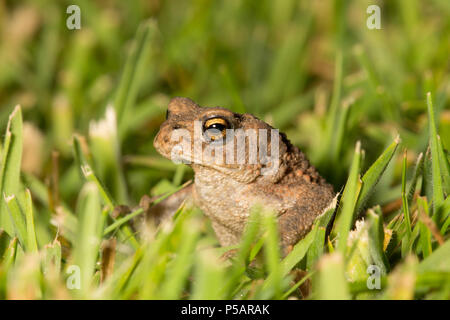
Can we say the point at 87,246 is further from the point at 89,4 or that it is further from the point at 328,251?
the point at 89,4

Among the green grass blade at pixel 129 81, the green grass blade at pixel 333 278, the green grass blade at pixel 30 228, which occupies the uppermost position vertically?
the green grass blade at pixel 129 81

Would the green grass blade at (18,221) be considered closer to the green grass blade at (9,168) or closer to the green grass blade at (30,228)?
the green grass blade at (30,228)

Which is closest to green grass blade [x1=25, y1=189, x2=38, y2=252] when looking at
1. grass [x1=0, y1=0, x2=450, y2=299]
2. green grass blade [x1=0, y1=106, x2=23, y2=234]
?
grass [x1=0, y1=0, x2=450, y2=299]

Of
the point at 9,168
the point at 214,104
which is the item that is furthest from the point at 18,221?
the point at 214,104

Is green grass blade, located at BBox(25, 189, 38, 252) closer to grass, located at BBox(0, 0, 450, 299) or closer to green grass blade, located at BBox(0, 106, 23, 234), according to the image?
grass, located at BBox(0, 0, 450, 299)

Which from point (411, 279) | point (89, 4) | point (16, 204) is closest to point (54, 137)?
point (89, 4)

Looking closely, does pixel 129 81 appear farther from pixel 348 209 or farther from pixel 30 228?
pixel 348 209

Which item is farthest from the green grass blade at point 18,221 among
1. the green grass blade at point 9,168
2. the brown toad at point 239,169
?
the brown toad at point 239,169

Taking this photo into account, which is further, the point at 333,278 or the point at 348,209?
the point at 348,209
